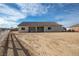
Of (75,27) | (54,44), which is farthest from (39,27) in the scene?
(75,27)

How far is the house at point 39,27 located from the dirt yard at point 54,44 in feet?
0.28

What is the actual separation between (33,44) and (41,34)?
22cm

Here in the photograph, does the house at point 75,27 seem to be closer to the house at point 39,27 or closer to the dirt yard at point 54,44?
the dirt yard at point 54,44

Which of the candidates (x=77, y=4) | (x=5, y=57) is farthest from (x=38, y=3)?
(x=5, y=57)

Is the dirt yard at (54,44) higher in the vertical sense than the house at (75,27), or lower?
lower

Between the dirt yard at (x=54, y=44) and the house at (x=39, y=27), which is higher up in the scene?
the house at (x=39, y=27)

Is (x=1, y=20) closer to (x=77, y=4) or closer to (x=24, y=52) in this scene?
(x=24, y=52)

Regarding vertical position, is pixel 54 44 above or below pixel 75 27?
below

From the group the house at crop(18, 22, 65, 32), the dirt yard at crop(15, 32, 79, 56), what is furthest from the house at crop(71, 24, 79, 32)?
the house at crop(18, 22, 65, 32)

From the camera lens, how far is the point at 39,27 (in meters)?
4.82

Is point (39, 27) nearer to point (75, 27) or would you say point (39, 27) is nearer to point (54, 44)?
point (54, 44)

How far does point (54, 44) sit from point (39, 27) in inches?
15.0

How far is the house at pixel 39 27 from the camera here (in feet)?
15.7

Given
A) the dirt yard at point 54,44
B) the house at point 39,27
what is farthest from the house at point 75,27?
the house at point 39,27
